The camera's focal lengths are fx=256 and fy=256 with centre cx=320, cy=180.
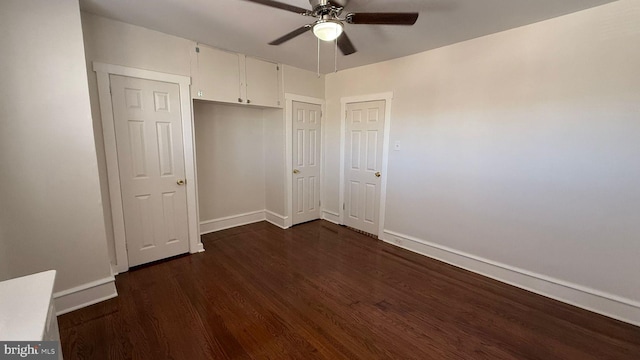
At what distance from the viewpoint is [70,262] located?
6.96ft

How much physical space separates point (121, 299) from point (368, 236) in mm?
2998

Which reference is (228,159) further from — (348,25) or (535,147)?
(535,147)

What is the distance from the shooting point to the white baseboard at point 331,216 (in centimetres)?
443

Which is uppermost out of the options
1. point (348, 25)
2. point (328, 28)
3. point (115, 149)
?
point (348, 25)

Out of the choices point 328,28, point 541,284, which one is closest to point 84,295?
point 328,28

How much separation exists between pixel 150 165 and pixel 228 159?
1.31m

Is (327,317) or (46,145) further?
(327,317)

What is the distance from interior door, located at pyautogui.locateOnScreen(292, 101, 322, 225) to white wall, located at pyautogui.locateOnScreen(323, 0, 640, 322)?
4.60 feet

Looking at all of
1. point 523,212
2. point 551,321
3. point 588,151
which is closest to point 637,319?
point 551,321

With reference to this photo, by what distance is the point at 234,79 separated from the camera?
3.35m

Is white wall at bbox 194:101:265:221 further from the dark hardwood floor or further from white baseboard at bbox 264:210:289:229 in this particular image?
the dark hardwood floor

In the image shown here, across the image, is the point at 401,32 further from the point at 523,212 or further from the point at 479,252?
the point at 479,252

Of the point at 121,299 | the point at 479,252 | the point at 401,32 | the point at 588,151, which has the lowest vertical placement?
the point at 121,299

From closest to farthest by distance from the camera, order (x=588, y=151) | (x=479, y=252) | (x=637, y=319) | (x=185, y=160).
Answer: (x=637, y=319), (x=588, y=151), (x=479, y=252), (x=185, y=160)
